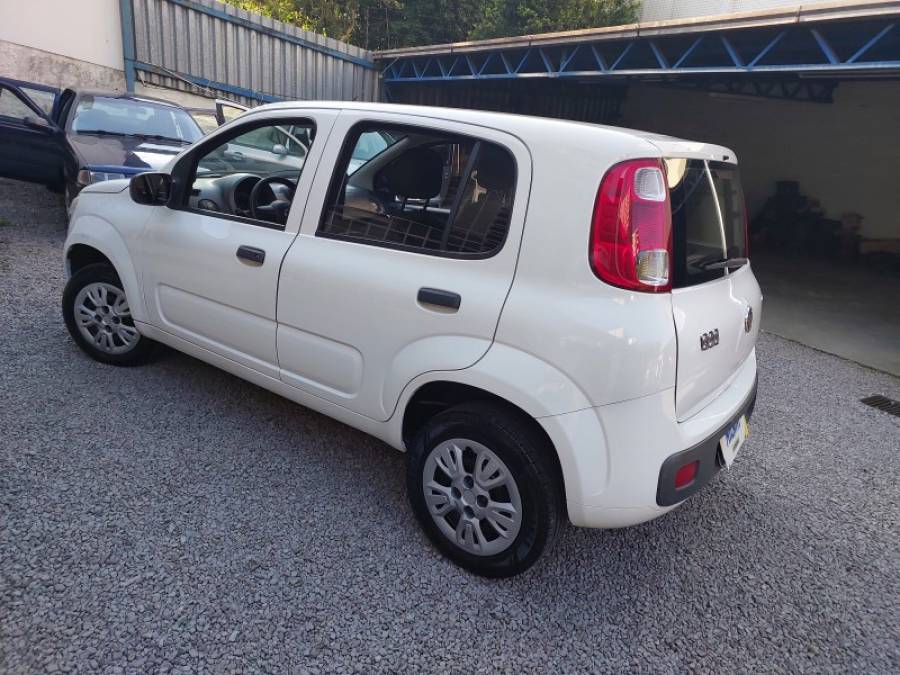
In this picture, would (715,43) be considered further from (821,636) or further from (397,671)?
(397,671)

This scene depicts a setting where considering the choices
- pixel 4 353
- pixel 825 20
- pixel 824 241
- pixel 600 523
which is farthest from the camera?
pixel 824 241

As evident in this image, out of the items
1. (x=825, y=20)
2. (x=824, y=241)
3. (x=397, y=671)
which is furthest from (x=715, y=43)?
(x=397, y=671)

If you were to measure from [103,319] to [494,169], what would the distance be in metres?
2.75

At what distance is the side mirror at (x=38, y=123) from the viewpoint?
6812mm

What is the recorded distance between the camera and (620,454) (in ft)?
6.32

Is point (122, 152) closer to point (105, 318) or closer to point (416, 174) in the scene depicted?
point (105, 318)

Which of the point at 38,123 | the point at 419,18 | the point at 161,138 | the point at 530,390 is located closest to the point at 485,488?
the point at 530,390

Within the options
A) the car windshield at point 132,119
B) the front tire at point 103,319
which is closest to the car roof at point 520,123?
the front tire at point 103,319

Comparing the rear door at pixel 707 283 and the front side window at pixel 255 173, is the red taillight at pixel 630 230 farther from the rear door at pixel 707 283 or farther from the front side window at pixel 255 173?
the front side window at pixel 255 173

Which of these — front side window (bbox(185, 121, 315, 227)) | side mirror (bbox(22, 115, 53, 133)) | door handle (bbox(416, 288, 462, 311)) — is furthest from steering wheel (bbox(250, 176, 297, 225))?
side mirror (bbox(22, 115, 53, 133))

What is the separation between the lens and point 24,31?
10.3 meters

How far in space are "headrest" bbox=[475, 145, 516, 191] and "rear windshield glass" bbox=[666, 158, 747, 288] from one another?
0.54 metres

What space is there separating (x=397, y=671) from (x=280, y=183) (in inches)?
86.6

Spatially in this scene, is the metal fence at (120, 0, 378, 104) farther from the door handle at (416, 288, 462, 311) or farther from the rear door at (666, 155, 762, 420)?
the rear door at (666, 155, 762, 420)
